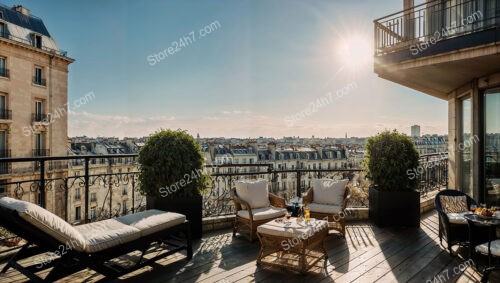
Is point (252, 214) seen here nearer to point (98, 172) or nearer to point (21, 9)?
point (21, 9)

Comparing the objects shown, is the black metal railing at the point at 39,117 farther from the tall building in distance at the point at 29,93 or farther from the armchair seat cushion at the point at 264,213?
the armchair seat cushion at the point at 264,213

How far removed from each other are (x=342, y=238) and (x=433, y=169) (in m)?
4.79

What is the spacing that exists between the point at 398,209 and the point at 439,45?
345 centimetres

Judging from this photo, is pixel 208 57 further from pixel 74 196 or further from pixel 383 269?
pixel 74 196

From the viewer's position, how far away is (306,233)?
3.82 meters

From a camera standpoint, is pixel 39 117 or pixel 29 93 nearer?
pixel 29 93

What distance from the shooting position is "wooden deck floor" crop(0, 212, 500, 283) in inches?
142

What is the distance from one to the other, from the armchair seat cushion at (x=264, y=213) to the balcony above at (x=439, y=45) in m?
4.47

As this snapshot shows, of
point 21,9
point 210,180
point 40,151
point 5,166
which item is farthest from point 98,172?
point 210,180

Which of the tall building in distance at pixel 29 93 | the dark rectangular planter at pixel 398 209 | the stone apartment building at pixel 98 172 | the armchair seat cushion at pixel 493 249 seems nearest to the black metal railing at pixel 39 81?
the tall building in distance at pixel 29 93

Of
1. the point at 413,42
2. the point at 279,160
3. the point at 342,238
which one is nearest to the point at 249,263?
the point at 342,238

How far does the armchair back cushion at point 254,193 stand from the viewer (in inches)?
211

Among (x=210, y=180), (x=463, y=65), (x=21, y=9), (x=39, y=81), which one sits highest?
(x=21, y=9)

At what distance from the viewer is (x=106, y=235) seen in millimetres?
3254
